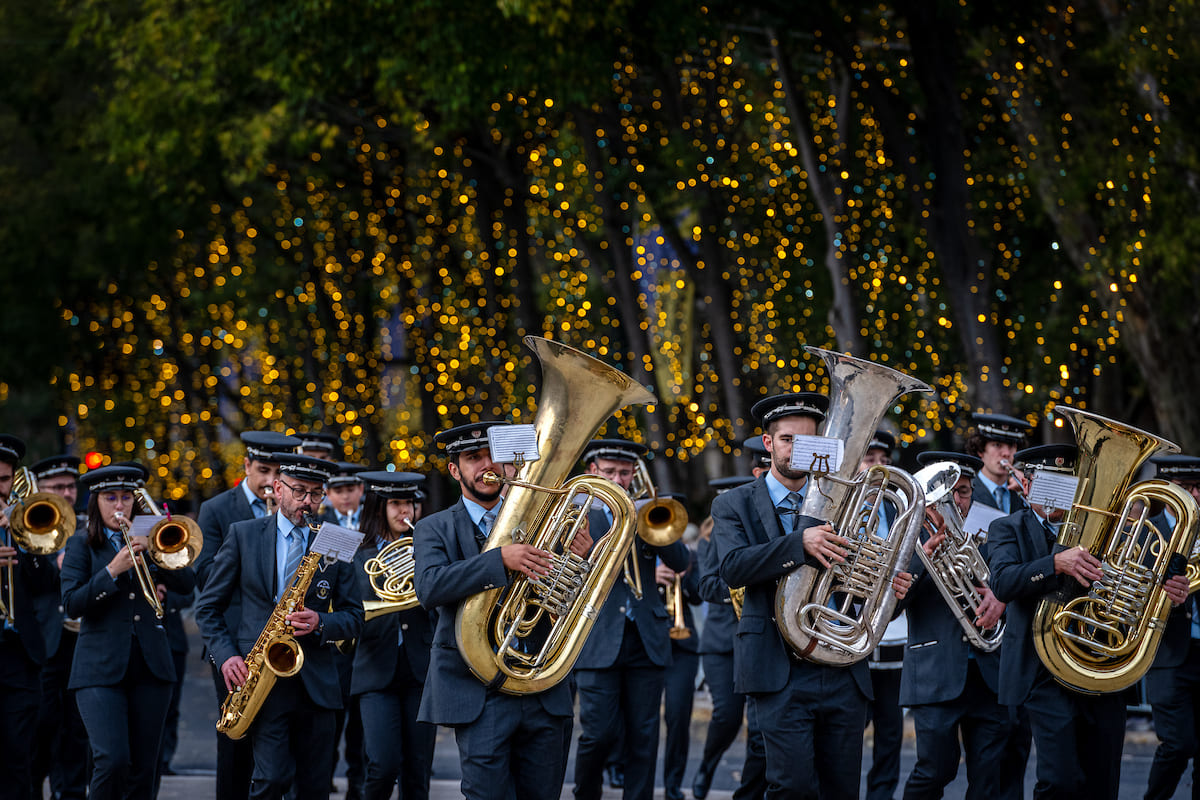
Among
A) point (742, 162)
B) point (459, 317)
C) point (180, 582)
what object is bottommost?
point (180, 582)

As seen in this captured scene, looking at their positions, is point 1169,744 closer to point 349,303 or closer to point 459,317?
point 459,317

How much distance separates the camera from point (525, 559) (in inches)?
239

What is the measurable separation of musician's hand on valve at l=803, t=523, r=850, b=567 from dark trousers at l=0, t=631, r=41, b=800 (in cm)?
430

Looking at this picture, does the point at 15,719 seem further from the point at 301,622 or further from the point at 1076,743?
the point at 1076,743

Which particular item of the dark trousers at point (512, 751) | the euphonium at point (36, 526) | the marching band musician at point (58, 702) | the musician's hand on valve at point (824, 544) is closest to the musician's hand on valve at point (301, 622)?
the dark trousers at point (512, 751)

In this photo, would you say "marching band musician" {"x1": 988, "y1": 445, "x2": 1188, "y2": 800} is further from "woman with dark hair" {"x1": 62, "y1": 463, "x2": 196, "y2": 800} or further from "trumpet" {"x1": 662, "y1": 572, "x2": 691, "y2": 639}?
"woman with dark hair" {"x1": 62, "y1": 463, "x2": 196, "y2": 800}

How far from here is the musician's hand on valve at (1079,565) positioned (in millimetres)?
6883

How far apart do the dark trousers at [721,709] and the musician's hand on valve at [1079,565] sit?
11.5ft

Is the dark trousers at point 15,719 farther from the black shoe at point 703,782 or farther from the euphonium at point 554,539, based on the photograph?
the black shoe at point 703,782

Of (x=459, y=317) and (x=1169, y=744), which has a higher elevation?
(x=459, y=317)

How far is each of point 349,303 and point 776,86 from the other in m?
11.2

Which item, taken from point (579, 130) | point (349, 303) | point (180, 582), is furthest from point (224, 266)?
point (180, 582)

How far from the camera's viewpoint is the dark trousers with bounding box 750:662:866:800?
6555 mm

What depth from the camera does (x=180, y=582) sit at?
8.11 metres
